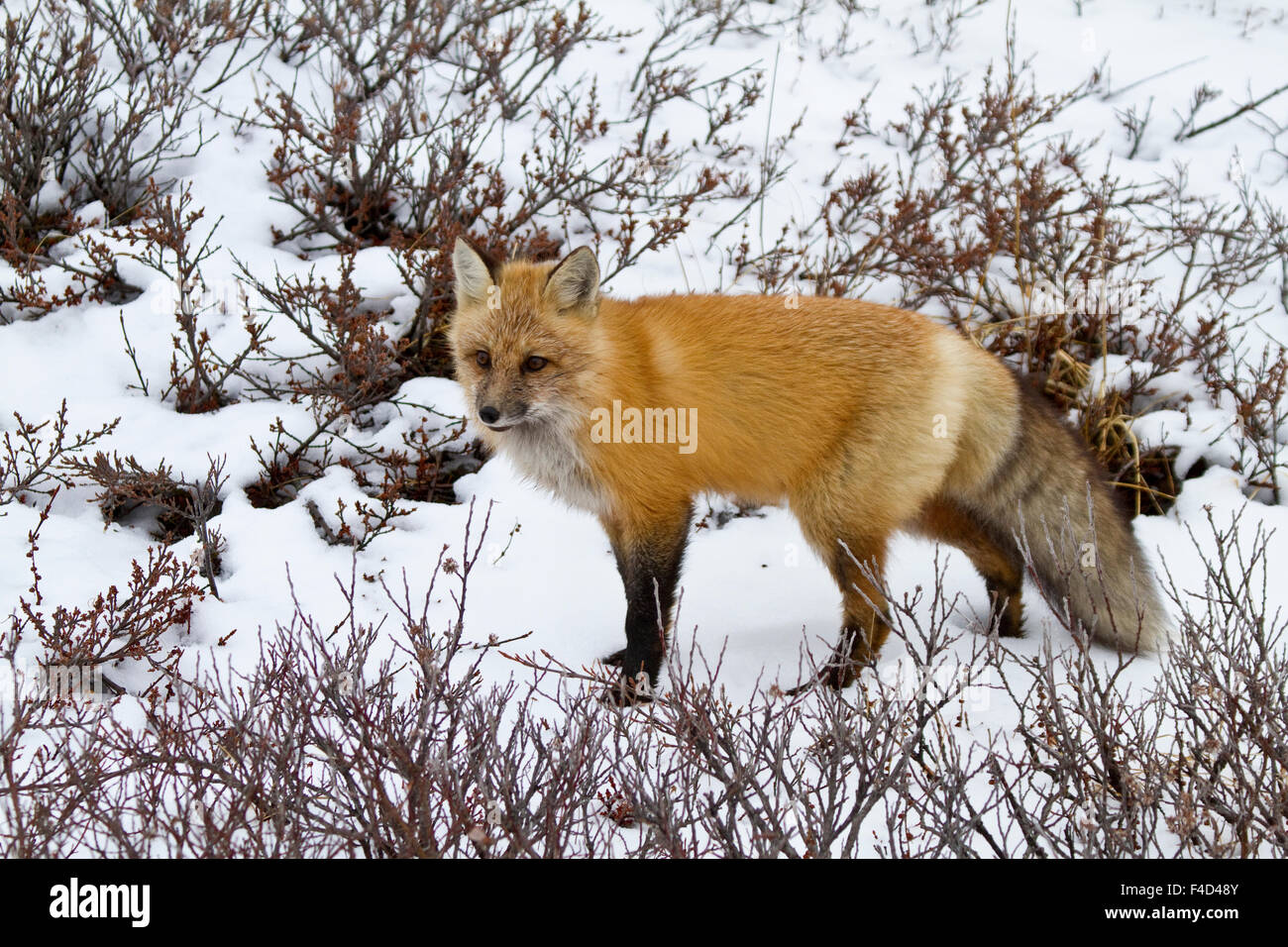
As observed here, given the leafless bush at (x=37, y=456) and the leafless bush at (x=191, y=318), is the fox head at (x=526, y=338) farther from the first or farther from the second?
the leafless bush at (x=37, y=456)

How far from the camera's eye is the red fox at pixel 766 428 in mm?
3342

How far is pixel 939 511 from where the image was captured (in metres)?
3.85

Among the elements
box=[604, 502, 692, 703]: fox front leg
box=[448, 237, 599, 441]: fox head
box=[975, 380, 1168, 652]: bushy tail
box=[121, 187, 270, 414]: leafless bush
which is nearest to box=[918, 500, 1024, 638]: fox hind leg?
box=[975, 380, 1168, 652]: bushy tail

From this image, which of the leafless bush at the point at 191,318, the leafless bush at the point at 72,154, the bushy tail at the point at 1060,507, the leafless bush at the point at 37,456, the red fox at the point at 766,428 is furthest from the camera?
the leafless bush at the point at 72,154

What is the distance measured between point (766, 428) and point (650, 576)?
0.66 m

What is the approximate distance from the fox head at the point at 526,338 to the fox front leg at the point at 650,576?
48 centimetres

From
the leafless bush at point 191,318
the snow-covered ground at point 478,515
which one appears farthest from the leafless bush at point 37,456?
the leafless bush at point 191,318

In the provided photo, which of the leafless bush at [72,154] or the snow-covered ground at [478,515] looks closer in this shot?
the snow-covered ground at [478,515]

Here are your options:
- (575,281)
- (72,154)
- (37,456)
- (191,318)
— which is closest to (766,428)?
(575,281)

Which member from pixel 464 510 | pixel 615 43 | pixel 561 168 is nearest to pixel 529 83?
pixel 615 43

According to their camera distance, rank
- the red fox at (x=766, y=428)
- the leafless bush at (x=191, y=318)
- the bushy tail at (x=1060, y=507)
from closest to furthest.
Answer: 1. the red fox at (x=766, y=428)
2. the bushy tail at (x=1060, y=507)
3. the leafless bush at (x=191, y=318)

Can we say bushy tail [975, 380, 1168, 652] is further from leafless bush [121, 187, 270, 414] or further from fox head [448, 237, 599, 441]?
leafless bush [121, 187, 270, 414]

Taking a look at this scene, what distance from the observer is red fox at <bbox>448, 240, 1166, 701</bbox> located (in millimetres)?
3342
